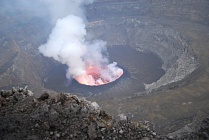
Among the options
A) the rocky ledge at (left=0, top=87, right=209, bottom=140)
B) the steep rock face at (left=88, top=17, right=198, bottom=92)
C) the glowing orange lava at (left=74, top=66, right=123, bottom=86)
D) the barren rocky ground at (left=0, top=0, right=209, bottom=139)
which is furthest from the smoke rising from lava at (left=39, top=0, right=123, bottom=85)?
the rocky ledge at (left=0, top=87, right=209, bottom=140)

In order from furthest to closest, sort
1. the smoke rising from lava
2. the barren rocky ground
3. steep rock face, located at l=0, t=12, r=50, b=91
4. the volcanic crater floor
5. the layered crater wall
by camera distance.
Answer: the layered crater wall < the smoke rising from lava < steep rock face, located at l=0, t=12, r=50, b=91 < the volcanic crater floor < the barren rocky ground

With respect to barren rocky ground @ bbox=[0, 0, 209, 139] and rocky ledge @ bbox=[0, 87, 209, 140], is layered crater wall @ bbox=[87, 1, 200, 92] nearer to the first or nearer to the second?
barren rocky ground @ bbox=[0, 0, 209, 139]

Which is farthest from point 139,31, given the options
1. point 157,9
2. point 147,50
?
point 147,50

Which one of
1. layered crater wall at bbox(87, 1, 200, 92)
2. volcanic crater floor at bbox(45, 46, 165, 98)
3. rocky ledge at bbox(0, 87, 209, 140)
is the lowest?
rocky ledge at bbox(0, 87, 209, 140)

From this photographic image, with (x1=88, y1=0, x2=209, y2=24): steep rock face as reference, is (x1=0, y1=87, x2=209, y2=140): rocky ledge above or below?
below

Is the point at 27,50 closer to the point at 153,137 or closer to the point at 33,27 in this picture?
the point at 33,27

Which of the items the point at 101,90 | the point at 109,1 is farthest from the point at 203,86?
the point at 109,1

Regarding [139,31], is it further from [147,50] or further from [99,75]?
[99,75]
